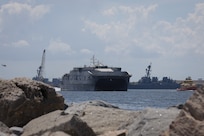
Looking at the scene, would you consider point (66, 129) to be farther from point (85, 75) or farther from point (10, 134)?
point (85, 75)

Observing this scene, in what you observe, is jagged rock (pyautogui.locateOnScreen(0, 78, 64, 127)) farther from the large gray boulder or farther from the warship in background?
the warship in background

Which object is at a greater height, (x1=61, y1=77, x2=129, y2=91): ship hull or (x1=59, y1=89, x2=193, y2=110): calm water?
(x1=61, y1=77, x2=129, y2=91): ship hull

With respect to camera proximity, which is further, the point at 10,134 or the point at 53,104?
the point at 53,104

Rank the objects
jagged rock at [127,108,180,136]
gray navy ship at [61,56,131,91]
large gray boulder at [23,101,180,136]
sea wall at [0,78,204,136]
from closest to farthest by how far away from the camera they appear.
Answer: sea wall at [0,78,204,136]
jagged rock at [127,108,180,136]
large gray boulder at [23,101,180,136]
gray navy ship at [61,56,131,91]

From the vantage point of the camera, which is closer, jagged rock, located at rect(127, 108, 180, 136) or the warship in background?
jagged rock, located at rect(127, 108, 180, 136)

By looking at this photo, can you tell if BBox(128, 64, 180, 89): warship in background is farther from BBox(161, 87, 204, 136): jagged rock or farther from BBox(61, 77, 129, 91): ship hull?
BBox(161, 87, 204, 136): jagged rock

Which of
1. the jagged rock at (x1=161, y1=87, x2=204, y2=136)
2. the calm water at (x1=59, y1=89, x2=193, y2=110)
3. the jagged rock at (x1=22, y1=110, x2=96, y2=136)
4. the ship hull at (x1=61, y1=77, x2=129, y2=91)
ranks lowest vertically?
the jagged rock at (x1=22, y1=110, x2=96, y2=136)

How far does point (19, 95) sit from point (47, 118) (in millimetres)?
1610

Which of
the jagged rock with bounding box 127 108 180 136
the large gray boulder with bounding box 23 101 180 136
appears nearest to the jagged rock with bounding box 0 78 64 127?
the large gray boulder with bounding box 23 101 180 136

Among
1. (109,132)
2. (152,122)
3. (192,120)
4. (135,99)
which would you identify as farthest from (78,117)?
(135,99)

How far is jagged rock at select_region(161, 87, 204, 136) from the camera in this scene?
6.08 metres

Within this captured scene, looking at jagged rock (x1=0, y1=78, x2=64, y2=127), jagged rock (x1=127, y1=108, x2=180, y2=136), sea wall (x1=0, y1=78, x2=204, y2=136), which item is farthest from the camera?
jagged rock (x1=0, y1=78, x2=64, y2=127)

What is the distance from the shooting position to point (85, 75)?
334ft

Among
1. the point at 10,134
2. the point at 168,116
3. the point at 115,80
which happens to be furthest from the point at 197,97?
the point at 115,80
